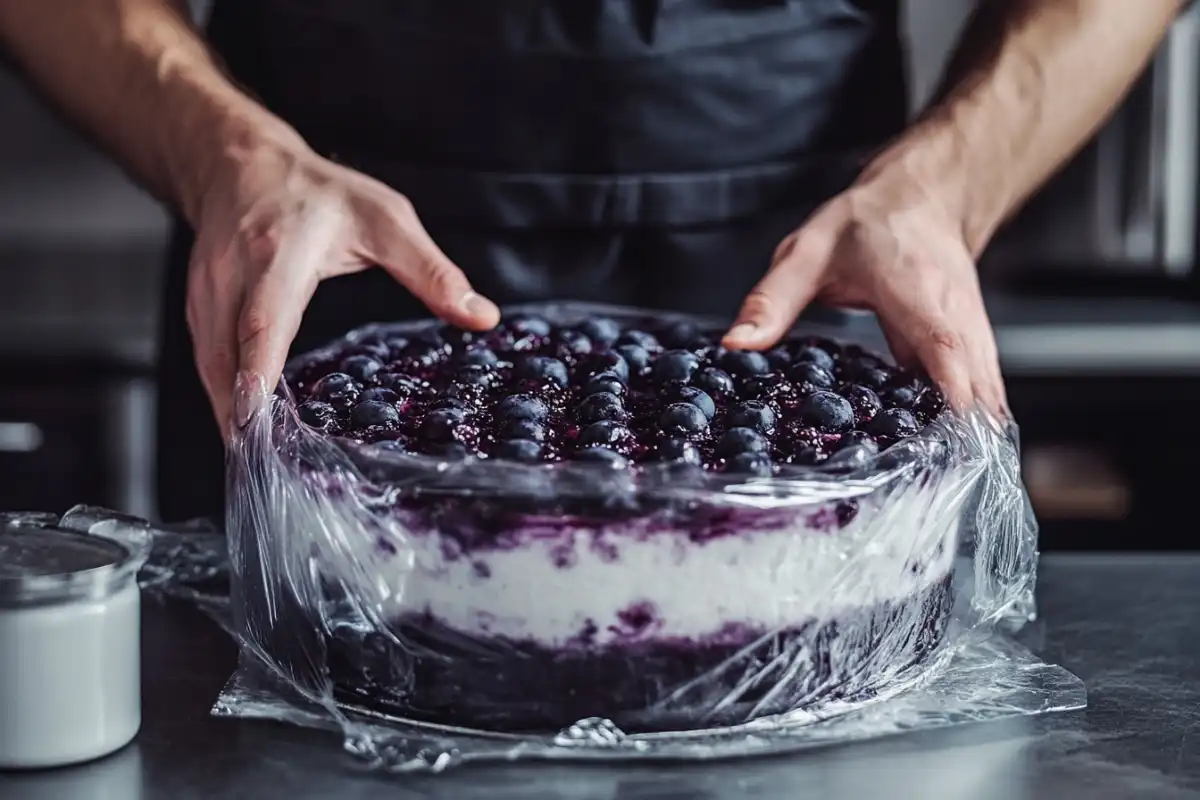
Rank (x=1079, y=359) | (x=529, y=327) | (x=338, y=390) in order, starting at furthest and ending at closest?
(x=1079, y=359) < (x=529, y=327) < (x=338, y=390)

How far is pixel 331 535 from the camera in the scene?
947 millimetres

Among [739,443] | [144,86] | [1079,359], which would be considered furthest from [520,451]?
[1079,359]

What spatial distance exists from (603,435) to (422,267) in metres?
0.30

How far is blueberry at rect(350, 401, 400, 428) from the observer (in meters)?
1.00

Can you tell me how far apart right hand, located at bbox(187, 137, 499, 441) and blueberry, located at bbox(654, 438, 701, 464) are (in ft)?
0.88

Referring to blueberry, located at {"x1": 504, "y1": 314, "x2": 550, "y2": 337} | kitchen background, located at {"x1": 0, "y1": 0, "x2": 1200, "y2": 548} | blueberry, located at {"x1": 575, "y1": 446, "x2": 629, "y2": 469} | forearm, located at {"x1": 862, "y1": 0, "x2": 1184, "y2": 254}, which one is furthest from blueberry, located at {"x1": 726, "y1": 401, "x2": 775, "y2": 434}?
kitchen background, located at {"x1": 0, "y1": 0, "x2": 1200, "y2": 548}

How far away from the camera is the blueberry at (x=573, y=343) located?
4.02 ft

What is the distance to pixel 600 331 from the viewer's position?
4.16ft

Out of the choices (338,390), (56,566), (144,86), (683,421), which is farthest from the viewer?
(144,86)

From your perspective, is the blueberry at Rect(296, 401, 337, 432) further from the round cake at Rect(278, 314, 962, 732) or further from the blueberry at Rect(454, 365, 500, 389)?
the blueberry at Rect(454, 365, 500, 389)

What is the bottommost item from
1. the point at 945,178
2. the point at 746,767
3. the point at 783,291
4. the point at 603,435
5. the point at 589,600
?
the point at 746,767

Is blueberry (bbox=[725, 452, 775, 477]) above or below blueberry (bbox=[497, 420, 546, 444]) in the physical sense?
below

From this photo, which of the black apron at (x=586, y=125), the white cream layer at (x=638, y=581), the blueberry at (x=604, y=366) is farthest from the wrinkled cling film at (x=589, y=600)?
the black apron at (x=586, y=125)

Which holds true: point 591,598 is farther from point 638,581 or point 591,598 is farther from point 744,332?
point 744,332
